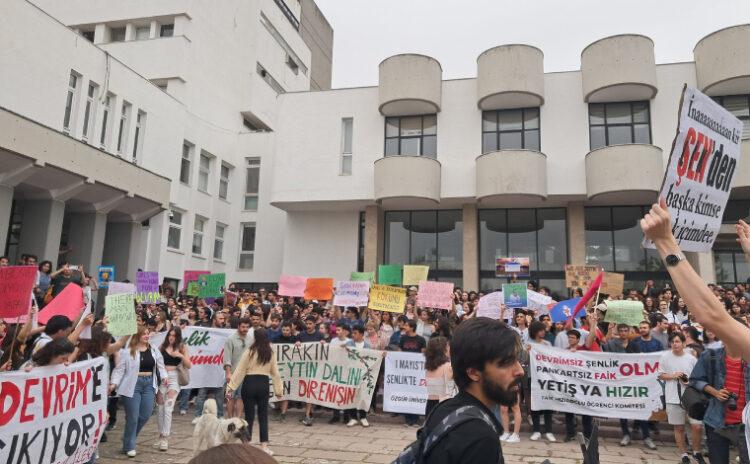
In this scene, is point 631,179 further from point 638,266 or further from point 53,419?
point 53,419

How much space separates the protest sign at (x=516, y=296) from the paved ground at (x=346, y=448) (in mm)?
3601

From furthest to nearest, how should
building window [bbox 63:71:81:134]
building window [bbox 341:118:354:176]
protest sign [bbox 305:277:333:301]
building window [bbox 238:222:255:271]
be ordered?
building window [bbox 238:222:255:271] < building window [bbox 341:118:354:176] < building window [bbox 63:71:81:134] < protest sign [bbox 305:277:333:301]

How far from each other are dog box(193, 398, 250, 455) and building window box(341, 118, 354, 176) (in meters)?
21.3

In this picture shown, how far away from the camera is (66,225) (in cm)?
2073

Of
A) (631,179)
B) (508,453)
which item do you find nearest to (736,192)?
(631,179)

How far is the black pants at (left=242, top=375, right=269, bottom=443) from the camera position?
8352 mm

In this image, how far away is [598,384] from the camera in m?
9.80

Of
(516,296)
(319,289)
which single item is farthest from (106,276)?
(516,296)

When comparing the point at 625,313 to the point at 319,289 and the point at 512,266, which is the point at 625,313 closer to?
the point at 512,266

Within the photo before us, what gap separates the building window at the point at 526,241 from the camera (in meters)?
22.4

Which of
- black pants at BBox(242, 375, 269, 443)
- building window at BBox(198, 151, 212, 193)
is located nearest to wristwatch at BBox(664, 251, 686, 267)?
black pants at BBox(242, 375, 269, 443)

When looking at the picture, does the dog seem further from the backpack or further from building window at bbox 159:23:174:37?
building window at bbox 159:23:174:37

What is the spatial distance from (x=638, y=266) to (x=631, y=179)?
12.6 ft

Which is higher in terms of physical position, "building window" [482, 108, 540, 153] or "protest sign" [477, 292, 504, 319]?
"building window" [482, 108, 540, 153]
